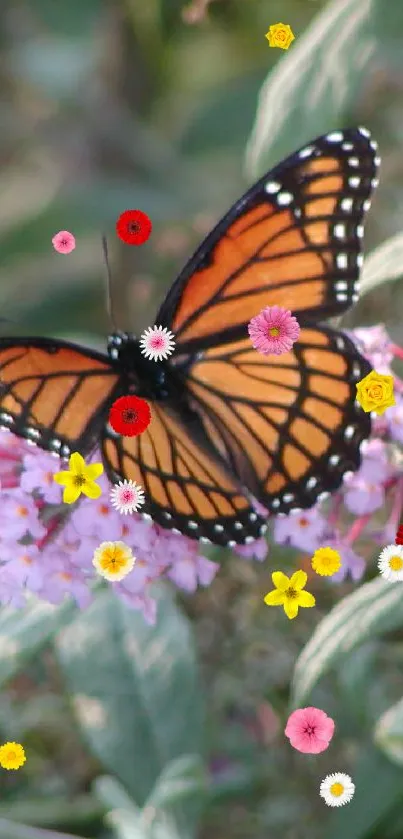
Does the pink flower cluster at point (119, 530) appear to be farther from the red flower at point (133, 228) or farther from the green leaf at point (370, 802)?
the green leaf at point (370, 802)

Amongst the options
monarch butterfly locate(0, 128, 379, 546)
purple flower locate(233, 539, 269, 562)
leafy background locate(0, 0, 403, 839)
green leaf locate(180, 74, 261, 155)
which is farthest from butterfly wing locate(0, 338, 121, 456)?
green leaf locate(180, 74, 261, 155)

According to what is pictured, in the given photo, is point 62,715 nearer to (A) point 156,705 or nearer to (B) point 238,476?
(A) point 156,705

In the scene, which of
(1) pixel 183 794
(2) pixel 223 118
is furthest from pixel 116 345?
(2) pixel 223 118

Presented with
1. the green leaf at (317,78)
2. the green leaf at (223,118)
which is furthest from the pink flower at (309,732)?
the green leaf at (223,118)

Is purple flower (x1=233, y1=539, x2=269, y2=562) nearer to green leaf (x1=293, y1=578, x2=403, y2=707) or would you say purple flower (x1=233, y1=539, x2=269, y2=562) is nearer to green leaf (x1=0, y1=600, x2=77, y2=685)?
green leaf (x1=293, y1=578, x2=403, y2=707)

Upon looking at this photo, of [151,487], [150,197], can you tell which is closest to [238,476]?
[151,487]
